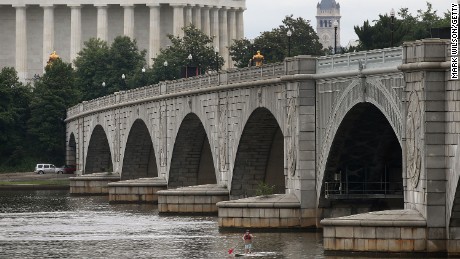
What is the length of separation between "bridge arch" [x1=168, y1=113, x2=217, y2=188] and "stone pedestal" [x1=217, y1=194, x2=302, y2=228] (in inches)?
1298

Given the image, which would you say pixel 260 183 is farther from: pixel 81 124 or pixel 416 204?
pixel 81 124

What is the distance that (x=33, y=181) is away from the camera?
17150 centimetres

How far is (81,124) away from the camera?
175 m

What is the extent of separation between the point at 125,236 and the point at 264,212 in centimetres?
934

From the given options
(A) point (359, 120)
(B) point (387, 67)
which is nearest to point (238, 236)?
(A) point (359, 120)

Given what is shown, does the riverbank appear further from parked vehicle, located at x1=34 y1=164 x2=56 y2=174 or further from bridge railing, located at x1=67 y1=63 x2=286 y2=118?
bridge railing, located at x1=67 y1=63 x2=286 y2=118

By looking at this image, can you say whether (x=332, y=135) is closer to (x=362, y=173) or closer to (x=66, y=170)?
(x=362, y=173)

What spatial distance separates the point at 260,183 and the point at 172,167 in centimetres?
2385

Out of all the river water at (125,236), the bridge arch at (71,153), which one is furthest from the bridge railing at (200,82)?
the bridge arch at (71,153)

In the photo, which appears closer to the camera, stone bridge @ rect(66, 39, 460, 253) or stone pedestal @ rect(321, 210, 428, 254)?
stone pedestal @ rect(321, 210, 428, 254)

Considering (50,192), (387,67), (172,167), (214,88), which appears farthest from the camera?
(50,192)

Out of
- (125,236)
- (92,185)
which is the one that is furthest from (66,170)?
(125,236)

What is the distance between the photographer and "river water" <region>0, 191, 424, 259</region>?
251 ft

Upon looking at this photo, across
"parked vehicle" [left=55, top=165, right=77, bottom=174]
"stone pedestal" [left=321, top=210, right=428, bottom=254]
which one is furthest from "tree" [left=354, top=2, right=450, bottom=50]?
"stone pedestal" [left=321, top=210, right=428, bottom=254]
